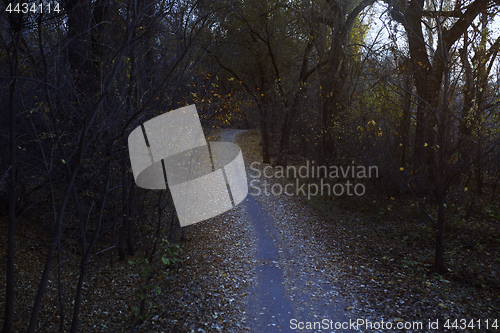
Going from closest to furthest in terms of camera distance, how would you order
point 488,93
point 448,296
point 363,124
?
1. point 448,296
2. point 488,93
3. point 363,124

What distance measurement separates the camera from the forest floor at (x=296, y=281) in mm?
4973

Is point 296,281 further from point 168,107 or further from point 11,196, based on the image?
point 11,196

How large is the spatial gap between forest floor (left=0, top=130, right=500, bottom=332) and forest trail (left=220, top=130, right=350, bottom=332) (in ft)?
0.07

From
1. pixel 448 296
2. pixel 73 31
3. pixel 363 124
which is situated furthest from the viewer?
pixel 363 124

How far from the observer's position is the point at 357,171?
35.3 ft

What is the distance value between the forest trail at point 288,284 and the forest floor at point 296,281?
2 cm

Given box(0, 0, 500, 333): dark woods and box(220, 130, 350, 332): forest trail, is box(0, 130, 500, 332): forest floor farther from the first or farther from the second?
box(0, 0, 500, 333): dark woods

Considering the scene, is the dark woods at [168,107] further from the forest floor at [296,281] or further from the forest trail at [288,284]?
the forest trail at [288,284]

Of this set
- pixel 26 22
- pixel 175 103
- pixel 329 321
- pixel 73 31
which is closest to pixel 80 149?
pixel 26 22

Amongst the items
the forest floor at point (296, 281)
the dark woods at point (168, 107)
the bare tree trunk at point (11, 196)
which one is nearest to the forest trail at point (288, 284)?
the forest floor at point (296, 281)

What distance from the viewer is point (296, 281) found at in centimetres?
611

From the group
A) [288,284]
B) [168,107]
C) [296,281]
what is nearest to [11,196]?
[168,107]

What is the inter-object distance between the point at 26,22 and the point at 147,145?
10.8 ft

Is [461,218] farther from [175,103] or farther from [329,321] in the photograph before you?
[175,103]
